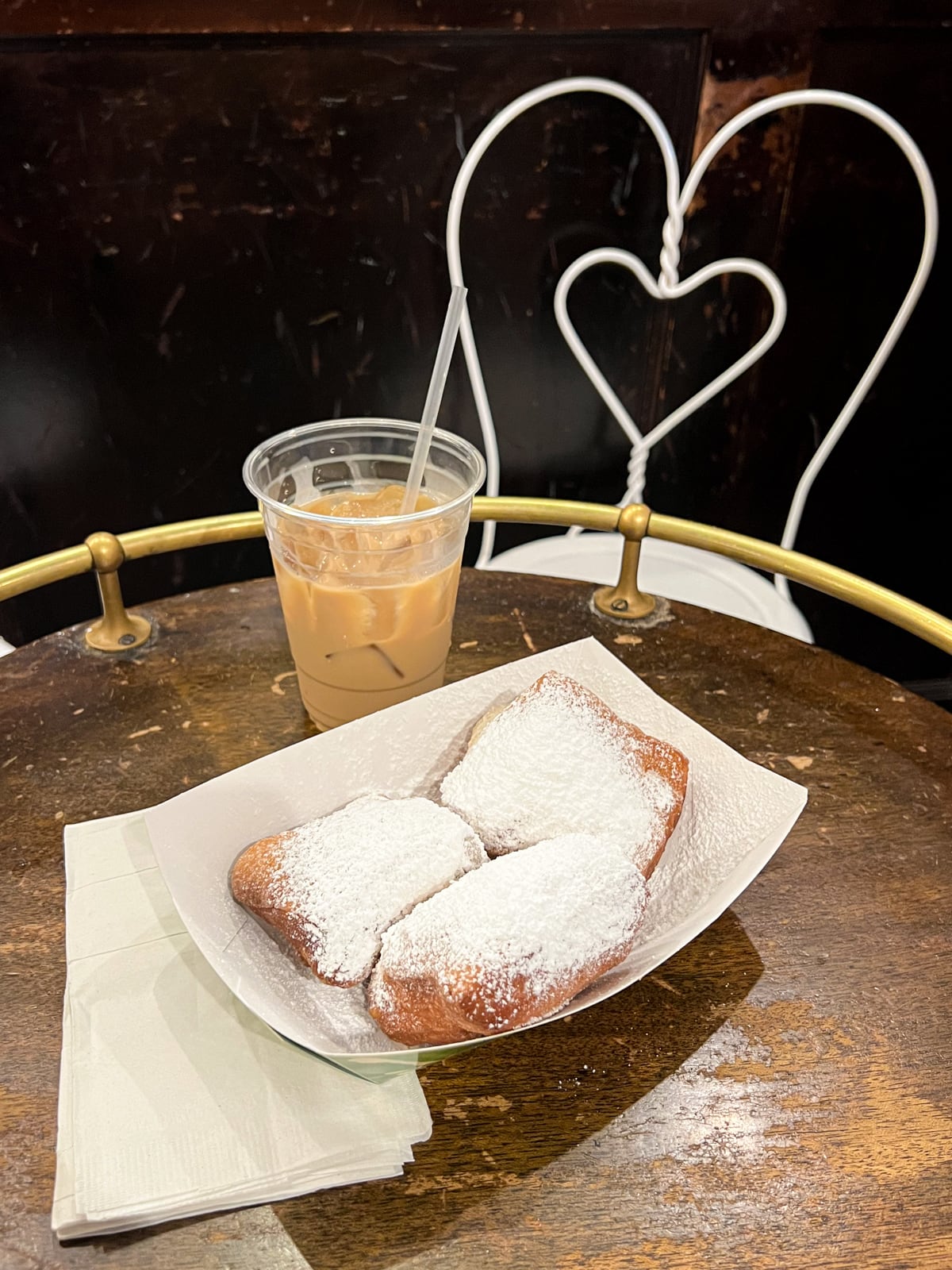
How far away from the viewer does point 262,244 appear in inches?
56.9

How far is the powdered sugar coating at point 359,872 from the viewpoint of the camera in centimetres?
55

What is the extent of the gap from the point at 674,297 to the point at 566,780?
0.99 m

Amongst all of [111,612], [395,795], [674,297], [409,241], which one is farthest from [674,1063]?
[409,241]

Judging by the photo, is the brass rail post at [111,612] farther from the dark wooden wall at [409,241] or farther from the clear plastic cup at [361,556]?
the dark wooden wall at [409,241]

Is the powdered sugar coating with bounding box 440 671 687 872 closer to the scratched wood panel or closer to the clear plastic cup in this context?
the clear plastic cup

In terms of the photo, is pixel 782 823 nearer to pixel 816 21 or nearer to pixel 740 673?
pixel 740 673

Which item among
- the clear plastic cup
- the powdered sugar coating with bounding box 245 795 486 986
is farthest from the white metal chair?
the powdered sugar coating with bounding box 245 795 486 986

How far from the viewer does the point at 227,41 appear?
4.23 feet

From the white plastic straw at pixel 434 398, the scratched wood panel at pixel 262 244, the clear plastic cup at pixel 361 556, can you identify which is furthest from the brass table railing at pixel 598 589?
the scratched wood panel at pixel 262 244

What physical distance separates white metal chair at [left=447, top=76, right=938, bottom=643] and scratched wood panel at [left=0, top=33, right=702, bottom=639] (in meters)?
0.06

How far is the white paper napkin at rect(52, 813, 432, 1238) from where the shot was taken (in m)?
0.49

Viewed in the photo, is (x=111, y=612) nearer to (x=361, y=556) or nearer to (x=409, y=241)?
(x=361, y=556)

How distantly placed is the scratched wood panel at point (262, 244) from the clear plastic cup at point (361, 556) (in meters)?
0.72

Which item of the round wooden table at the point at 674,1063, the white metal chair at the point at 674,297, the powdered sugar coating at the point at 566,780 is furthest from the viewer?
the white metal chair at the point at 674,297
